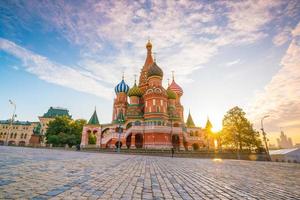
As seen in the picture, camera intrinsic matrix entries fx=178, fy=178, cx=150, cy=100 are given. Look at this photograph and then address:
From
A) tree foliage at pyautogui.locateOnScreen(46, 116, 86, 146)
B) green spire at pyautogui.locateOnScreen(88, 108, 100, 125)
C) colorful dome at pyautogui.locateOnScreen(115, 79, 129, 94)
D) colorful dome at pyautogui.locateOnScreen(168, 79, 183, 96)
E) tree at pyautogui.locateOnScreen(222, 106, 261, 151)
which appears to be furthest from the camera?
colorful dome at pyautogui.locateOnScreen(168, 79, 183, 96)

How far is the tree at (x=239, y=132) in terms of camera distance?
30422mm

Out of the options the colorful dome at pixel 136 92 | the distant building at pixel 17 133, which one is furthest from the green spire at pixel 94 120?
the distant building at pixel 17 133

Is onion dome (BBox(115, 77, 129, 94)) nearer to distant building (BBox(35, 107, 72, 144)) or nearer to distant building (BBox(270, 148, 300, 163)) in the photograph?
distant building (BBox(270, 148, 300, 163))

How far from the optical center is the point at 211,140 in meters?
54.9

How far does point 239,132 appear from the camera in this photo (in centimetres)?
3109

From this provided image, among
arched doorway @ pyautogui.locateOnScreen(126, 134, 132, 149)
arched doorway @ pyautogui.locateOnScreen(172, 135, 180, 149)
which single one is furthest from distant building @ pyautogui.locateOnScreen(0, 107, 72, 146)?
arched doorway @ pyautogui.locateOnScreen(172, 135, 180, 149)

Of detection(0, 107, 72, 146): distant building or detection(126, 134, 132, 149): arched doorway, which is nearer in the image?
detection(126, 134, 132, 149): arched doorway

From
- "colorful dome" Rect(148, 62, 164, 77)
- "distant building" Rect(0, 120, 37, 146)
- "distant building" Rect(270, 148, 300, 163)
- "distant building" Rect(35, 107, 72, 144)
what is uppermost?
"colorful dome" Rect(148, 62, 164, 77)

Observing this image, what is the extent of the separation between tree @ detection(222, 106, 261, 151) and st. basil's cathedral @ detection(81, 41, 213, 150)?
31.9ft

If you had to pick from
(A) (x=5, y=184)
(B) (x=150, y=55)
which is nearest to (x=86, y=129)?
(B) (x=150, y=55)

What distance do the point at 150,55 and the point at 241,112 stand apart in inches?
1234

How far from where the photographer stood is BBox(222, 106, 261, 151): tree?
1198 inches

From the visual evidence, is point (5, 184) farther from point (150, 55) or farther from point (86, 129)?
point (150, 55)

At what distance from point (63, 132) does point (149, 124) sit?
3132 centimetres
